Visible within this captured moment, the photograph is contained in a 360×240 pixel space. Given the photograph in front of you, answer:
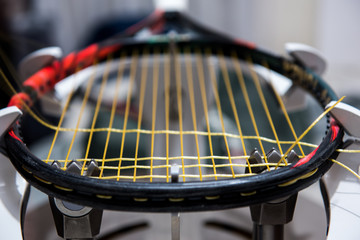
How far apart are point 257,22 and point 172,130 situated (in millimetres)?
1097

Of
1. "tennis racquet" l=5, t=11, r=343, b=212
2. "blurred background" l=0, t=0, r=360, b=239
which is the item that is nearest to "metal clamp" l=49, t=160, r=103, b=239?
"tennis racquet" l=5, t=11, r=343, b=212

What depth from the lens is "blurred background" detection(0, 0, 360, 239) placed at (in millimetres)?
1572

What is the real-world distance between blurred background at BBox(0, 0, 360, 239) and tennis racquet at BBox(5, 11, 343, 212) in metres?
0.56

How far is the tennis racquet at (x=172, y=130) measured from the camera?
407 mm

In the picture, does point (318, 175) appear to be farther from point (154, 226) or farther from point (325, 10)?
point (325, 10)

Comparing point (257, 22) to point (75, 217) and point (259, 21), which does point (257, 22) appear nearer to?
point (259, 21)

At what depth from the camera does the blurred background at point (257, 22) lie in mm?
1572

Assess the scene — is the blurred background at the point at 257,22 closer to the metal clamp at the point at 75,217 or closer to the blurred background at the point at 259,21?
the blurred background at the point at 259,21

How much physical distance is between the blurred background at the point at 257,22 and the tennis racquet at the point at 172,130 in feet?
1.84

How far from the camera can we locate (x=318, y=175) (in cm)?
45

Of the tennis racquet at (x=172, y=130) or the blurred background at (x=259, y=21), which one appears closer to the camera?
the tennis racquet at (x=172, y=130)

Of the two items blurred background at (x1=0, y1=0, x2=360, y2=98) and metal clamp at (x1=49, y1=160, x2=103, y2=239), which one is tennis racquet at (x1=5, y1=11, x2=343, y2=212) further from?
blurred background at (x1=0, y1=0, x2=360, y2=98)

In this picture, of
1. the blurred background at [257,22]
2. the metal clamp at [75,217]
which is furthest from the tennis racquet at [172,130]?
the blurred background at [257,22]

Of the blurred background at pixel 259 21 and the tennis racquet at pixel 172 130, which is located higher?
the tennis racquet at pixel 172 130
